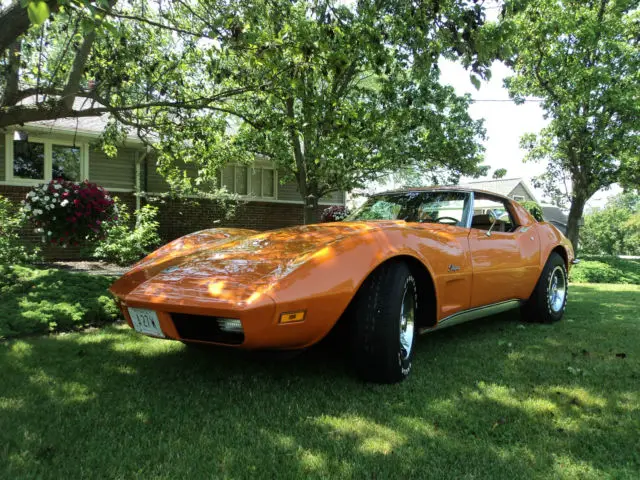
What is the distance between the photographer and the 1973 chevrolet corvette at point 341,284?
8.25ft

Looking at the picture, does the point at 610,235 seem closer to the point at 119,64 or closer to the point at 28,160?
the point at 28,160

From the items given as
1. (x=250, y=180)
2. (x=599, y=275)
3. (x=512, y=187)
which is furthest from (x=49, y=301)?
(x=512, y=187)

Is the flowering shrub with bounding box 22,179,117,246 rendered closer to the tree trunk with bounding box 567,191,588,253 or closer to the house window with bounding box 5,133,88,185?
the house window with bounding box 5,133,88,185

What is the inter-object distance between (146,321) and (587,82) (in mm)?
15020

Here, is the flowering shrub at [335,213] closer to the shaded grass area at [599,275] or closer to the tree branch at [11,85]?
the shaded grass area at [599,275]

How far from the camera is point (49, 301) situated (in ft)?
15.8

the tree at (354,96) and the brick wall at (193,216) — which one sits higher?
the tree at (354,96)

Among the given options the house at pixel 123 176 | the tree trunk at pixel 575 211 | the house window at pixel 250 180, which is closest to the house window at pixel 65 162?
Answer: the house at pixel 123 176

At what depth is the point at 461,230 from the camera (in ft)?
12.4

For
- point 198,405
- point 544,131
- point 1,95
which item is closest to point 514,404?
point 198,405

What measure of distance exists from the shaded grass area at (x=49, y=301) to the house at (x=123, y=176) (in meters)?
3.33

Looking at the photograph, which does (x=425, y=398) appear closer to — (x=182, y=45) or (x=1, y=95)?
(x=1, y=95)

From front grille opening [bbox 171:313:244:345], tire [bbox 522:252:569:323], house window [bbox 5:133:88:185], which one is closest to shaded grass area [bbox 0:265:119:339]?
front grille opening [bbox 171:313:244:345]

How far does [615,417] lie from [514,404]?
507 mm
